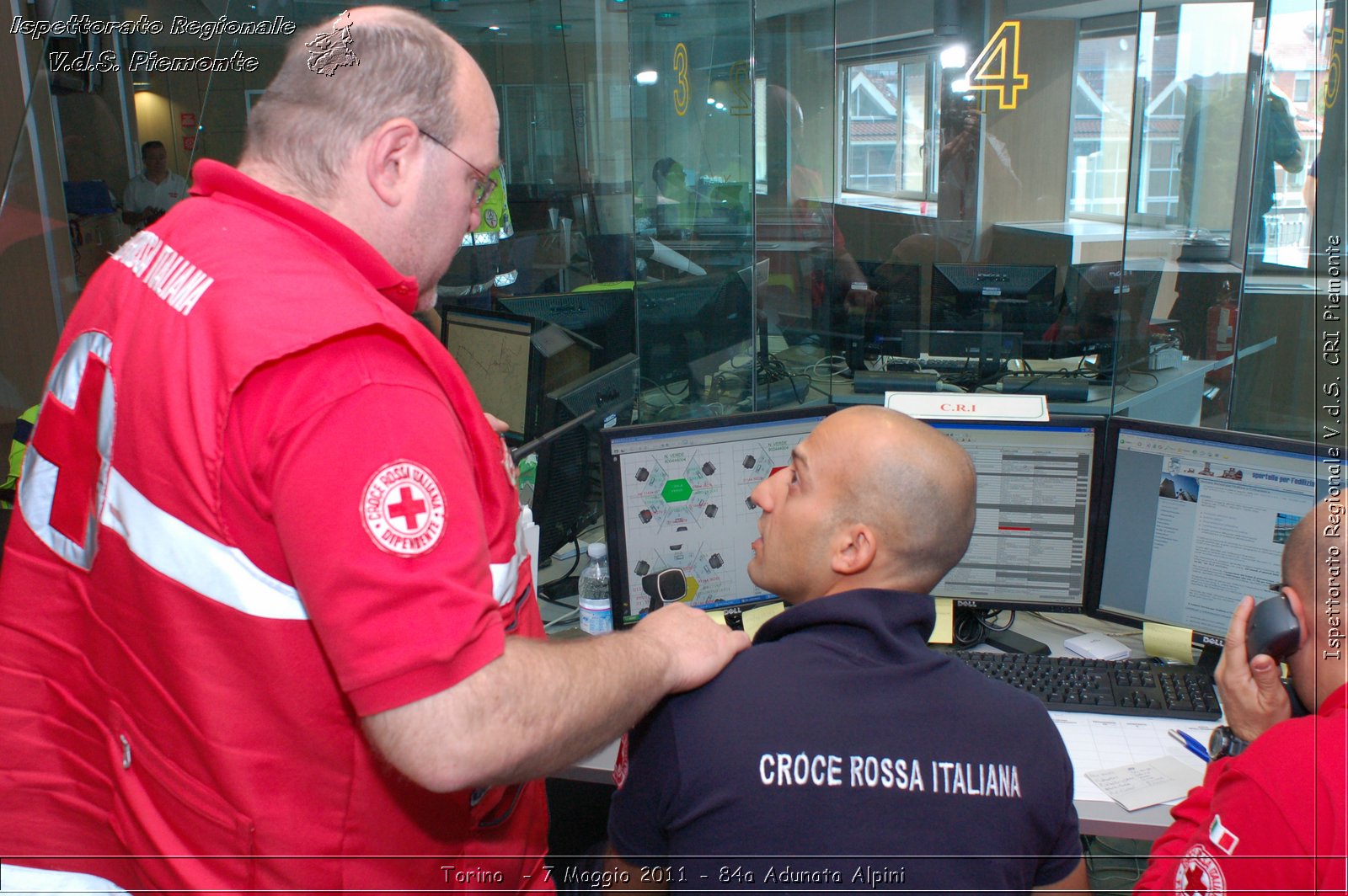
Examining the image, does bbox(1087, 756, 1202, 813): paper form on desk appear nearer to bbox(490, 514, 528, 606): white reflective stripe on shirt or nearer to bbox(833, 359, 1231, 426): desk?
bbox(490, 514, 528, 606): white reflective stripe on shirt

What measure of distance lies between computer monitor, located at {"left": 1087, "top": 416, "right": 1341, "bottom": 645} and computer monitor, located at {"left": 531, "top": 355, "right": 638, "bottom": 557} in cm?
108

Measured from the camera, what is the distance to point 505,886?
110 cm

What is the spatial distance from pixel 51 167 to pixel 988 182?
4317 mm

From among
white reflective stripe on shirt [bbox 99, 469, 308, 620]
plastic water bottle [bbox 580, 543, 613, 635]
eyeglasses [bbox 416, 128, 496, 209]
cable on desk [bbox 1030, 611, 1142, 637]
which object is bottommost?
cable on desk [bbox 1030, 611, 1142, 637]

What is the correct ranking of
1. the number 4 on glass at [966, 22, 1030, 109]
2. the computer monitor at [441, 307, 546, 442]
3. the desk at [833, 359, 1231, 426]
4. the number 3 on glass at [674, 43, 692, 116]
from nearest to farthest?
1. the computer monitor at [441, 307, 546, 442]
2. the desk at [833, 359, 1231, 426]
3. the number 3 on glass at [674, 43, 692, 116]
4. the number 4 on glass at [966, 22, 1030, 109]

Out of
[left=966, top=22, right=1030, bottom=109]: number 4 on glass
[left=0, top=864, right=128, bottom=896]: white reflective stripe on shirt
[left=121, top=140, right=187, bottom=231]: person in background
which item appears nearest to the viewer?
[left=0, top=864, right=128, bottom=896]: white reflective stripe on shirt

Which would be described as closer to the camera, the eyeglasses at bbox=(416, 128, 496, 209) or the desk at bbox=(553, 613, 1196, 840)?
the eyeglasses at bbox=(416, 128, 496, 209)

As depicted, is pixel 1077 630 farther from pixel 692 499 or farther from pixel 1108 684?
pixel 692 499

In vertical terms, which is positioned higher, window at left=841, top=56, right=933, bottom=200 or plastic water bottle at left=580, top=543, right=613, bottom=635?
window at left=841, top=56, right=933, bottom=200

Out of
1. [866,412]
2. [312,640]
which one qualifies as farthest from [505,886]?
[866,412]

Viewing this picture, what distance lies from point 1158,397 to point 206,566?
13.6 ft

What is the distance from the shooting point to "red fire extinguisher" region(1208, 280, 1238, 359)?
4.18 metres

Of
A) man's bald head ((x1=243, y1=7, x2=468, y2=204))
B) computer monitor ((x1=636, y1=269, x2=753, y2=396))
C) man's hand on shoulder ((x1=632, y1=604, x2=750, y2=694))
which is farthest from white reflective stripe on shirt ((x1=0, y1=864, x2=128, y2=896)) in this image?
computer monitor ((x1=636, y1=269, x2=753, y2=396))

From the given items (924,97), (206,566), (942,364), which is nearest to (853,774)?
(206,566)
